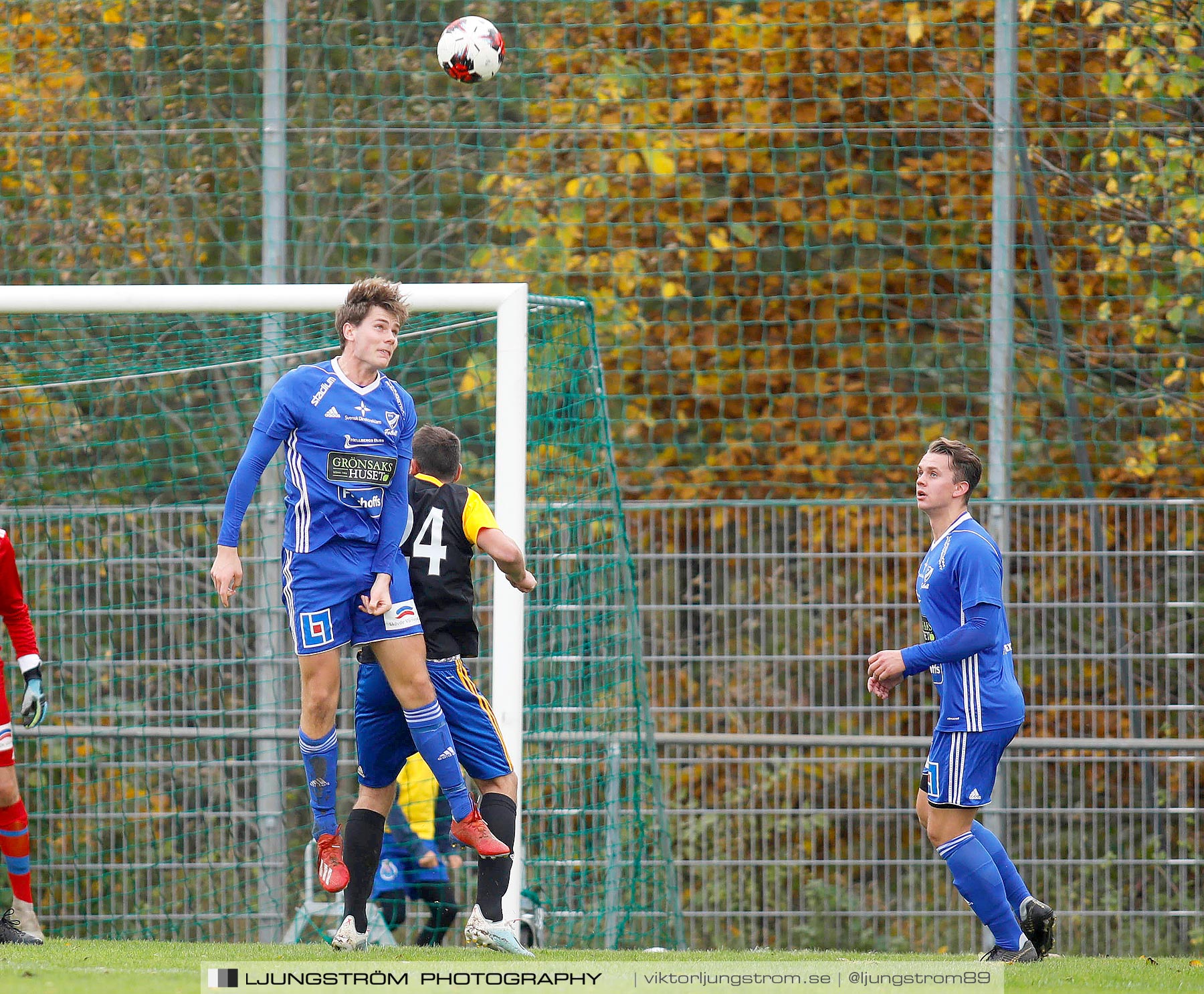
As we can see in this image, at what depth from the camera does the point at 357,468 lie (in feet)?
15.6

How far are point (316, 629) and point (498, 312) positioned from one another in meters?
1.70

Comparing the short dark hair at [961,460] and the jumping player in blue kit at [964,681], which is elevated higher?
the short dark hair at [961,460]

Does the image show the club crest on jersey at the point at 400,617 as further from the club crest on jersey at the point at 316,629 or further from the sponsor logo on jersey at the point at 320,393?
the sponsor logo on jersey at the point at 320,393

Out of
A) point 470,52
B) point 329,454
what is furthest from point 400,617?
point 470,52

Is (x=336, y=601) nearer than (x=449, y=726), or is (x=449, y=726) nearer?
(x=336, y=601)

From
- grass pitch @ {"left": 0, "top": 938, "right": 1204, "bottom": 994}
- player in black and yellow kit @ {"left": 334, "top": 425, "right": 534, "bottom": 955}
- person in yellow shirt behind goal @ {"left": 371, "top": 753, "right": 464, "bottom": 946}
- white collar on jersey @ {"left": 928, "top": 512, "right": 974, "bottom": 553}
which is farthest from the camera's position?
person in yellow shirt behind goal @ {"left": 371, "top": 753, "right": 464, "bottom": 946}

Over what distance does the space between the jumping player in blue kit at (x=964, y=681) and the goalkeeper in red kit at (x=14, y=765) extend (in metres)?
3.10

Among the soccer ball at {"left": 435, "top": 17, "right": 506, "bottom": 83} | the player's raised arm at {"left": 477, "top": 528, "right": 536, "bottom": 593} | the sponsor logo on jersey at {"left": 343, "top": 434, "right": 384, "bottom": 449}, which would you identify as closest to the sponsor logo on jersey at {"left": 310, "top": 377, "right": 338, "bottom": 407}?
the sponsor logo on jersey at {"left": 343, "top": 434, "right": 384, "bottom": 449}

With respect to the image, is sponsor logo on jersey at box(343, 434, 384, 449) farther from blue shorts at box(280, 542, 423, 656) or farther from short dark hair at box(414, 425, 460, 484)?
short dark hair at box(414, 425, 460, 484)

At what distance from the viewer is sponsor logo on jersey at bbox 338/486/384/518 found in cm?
475

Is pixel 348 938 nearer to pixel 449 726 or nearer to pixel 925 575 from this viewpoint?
pixel 449 726

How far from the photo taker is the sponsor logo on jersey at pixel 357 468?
474 cm

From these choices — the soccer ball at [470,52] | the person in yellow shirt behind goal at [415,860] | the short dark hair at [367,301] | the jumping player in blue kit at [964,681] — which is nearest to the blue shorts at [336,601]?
the short dark hair at [367,301]

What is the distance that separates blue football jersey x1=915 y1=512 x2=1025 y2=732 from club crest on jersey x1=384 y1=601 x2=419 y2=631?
180 cm
